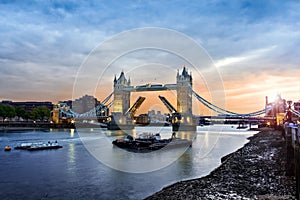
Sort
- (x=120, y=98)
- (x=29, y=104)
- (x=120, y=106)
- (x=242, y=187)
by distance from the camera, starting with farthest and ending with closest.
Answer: (x=29, y=104) < (x=120, y=98) < (x=120, y=106) < (x=242, y=187)

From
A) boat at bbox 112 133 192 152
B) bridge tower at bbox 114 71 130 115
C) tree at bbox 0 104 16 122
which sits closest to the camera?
boat at bbox 112 133 192 152

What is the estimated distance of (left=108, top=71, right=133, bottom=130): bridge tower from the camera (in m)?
54.2

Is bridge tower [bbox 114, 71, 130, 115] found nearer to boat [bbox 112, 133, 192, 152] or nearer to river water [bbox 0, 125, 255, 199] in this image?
boat [bbox 112, 133, 192, 152]

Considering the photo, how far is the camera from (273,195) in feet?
18.5

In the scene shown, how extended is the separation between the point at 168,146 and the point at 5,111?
41400 mm

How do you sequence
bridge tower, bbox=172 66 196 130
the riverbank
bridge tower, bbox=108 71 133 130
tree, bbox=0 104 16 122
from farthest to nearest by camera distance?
bridge tower, bbox=108 71 133 130 → tree, bbox=0 104 16 122 → bridge tower, bbox=172 66 196 130 → the riverbank

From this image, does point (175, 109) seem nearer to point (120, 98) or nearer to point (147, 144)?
point (120, 98)

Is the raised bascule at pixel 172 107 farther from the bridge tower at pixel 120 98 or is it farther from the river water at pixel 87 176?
the river water at pixel 87 176

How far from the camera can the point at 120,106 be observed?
62719 millimetres

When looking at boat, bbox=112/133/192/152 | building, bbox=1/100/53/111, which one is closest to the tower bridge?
boat, bbox=112/133/192/152

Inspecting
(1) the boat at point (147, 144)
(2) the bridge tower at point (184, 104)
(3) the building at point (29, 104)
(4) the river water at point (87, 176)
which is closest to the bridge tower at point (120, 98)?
(2) the bridge tower at point (184, 104)

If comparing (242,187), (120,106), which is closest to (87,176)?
(242,187)

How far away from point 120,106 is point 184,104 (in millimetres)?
16414

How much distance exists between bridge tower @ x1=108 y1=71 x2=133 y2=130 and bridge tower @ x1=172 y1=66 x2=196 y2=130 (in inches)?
456
